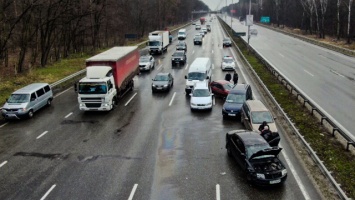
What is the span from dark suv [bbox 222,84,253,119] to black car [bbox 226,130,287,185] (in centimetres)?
636

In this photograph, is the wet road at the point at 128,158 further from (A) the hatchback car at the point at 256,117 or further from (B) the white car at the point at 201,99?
(A) the hatchback car at the point at 256,117

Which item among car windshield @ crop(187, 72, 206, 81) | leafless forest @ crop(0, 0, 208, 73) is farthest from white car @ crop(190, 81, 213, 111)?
leafless forest @ crop(0, 0, 208, 73)

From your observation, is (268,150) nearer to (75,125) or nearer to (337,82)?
(75,125)

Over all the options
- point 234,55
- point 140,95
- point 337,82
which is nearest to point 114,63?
point 140,95

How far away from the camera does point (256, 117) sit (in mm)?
19500

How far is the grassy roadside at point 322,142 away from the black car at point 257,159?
2.51m

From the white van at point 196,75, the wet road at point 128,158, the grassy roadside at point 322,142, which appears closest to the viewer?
the wet road at point 128,158

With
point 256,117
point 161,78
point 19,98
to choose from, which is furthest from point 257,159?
point 161,78

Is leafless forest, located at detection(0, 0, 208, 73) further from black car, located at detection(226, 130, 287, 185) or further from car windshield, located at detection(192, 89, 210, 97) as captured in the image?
black car, located at detection(226, 130, 287, 185)

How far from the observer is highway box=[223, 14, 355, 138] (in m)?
24.5

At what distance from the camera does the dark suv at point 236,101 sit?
896 inches

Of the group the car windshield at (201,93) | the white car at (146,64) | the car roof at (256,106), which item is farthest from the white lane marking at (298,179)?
the white car at (146,64)

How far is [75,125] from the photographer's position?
883 inches

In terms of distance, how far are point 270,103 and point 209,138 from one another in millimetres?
8566
